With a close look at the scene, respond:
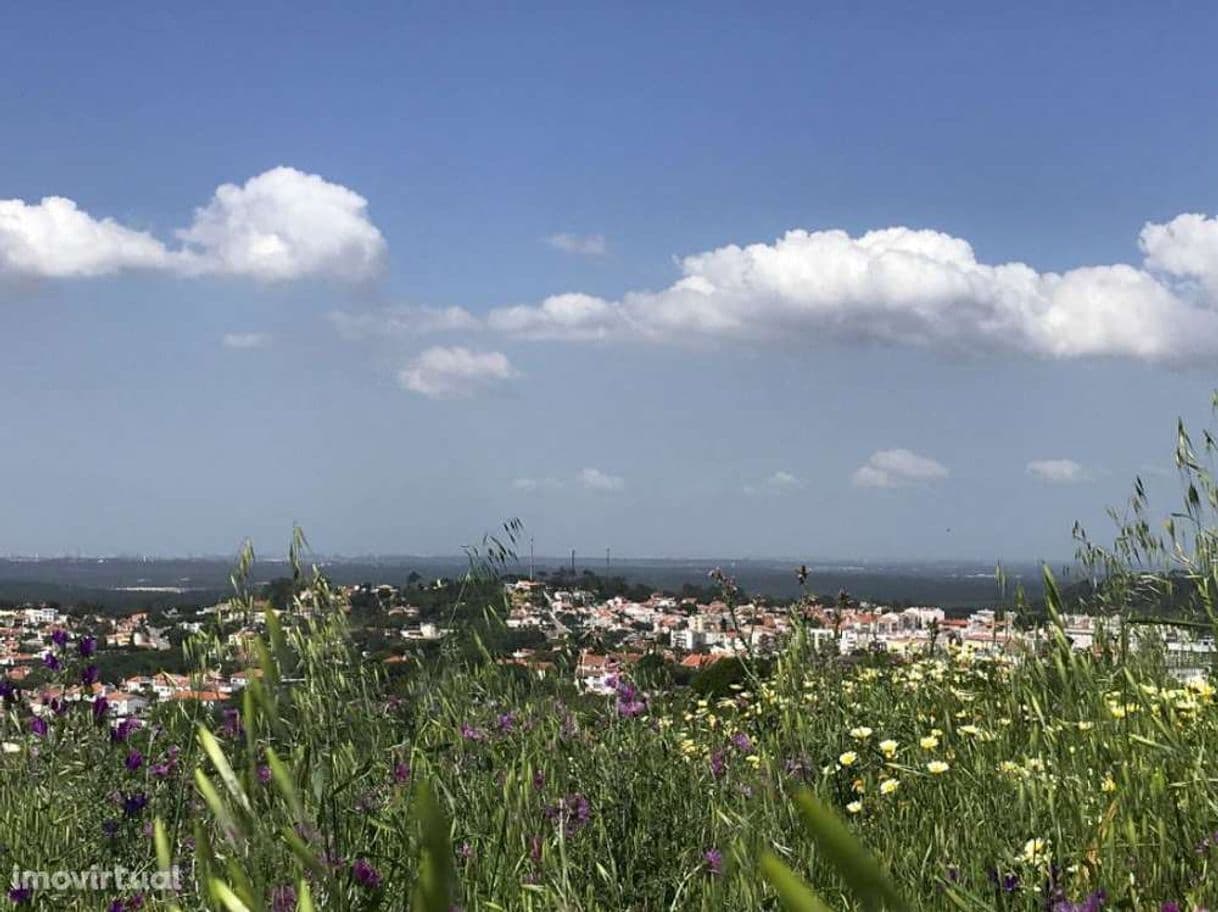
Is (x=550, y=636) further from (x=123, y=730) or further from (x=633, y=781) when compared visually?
(x=123, y=730)

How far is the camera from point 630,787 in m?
3.56

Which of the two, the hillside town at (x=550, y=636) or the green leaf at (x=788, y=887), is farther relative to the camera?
the hillside town at (x=550, y=636)

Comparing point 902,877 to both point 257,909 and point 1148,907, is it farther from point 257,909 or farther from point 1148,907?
point 257,909

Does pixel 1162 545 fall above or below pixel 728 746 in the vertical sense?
above

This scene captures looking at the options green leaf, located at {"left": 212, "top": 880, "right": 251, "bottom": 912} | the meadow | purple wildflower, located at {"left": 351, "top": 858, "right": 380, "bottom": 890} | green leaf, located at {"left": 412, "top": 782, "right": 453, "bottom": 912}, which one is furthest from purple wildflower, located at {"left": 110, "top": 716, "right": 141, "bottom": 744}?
green leaf, located at {"left": 412, "top": 782, "right": 453, "bottom": 912}

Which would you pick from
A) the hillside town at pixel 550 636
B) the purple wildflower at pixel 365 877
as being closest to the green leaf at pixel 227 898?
the purple wildflower at pixel 365 877

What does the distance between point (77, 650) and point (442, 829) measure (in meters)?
4.08

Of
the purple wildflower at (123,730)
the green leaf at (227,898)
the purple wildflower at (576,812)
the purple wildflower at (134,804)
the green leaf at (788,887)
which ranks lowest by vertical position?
the purple wildflower at (576,812)

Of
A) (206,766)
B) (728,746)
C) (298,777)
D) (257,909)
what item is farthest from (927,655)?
(257,909)

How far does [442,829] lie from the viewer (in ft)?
1.39

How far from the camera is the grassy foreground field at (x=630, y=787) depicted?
2172 millimetres

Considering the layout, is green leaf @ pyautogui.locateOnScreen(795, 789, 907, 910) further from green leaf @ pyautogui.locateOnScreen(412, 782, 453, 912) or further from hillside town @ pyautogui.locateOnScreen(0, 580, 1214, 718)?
hillside town @ pyautogui.locateOnScreen(0, 580, 1214, 718)

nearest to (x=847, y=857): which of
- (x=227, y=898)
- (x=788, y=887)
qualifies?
(x=788, y=887)

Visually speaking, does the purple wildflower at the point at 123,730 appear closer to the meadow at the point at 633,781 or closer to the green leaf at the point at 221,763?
the meadow at the point at 633,781
